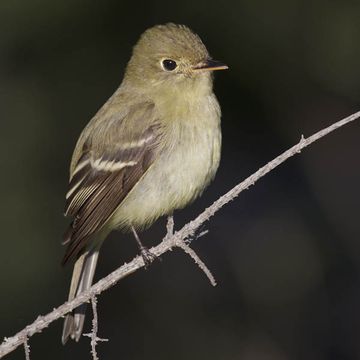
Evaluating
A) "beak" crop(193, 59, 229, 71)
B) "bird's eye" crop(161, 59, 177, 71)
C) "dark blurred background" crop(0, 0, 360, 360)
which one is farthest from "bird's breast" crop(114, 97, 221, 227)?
"dark blurred background" crop(0, 0, 360, 360)

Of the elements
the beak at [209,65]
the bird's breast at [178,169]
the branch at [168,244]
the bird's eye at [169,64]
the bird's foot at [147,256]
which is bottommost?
the branch at [168,244]

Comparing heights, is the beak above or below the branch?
above

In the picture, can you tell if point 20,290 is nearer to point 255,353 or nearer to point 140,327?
point 140,327

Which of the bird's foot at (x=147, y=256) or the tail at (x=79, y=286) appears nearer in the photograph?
the bird's foot at (x=147, y=256)

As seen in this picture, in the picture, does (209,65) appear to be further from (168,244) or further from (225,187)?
(225,187)

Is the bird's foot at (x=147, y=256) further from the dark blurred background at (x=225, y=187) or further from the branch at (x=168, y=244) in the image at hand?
the dark blurred background at (x=225, y=187)

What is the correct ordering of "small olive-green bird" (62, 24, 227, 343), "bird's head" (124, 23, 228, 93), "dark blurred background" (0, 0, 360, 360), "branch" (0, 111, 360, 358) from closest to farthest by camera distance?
1. "branch" (0, 111, 360, 358)
2. "small olive-green bird" (62, 24, 227, 343)
3. "bird's head" (124, 23, 228, 93)
4. "dark blurred background" (0, 0, 360, 360)

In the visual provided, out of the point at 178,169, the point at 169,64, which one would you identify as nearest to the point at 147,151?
the point at 178,169

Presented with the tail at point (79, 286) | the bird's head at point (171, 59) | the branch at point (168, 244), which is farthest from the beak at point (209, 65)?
the tail at point (79, 286)

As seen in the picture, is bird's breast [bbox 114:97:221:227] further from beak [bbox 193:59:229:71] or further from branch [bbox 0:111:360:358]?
branch [bbox 0:111:360:358]
